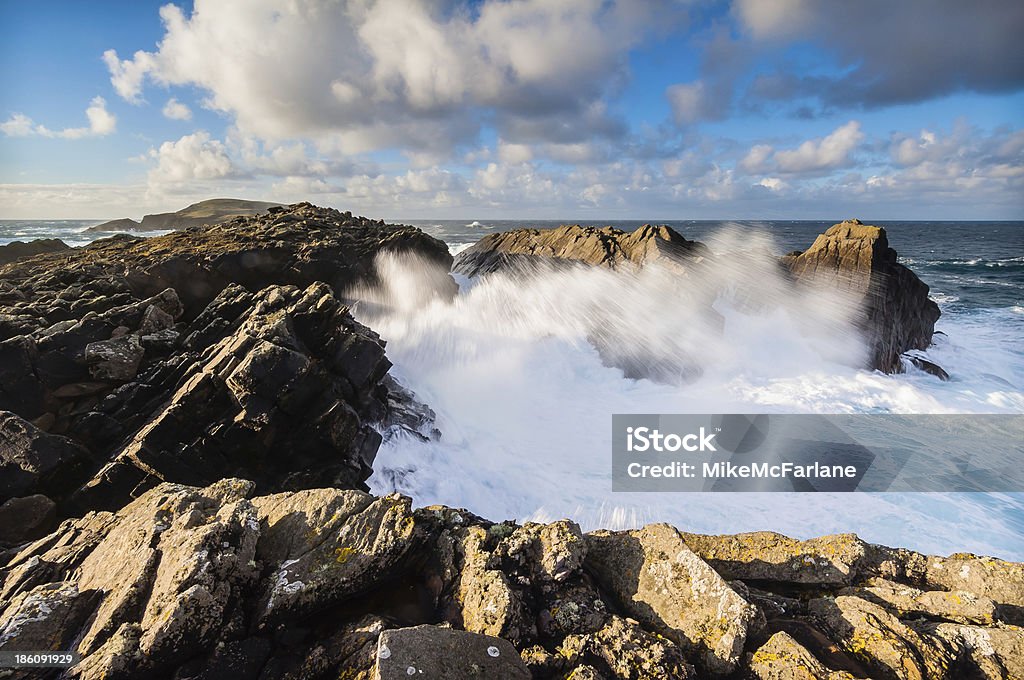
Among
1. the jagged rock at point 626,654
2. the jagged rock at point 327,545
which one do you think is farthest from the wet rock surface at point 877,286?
the jagged rock at point 327,545

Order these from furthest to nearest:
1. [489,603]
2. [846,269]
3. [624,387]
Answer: [846,269] < [624,387] < [489,603]

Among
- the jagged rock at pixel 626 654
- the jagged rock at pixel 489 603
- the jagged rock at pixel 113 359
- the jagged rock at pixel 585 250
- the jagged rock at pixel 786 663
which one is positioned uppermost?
the jagged rock at pixel 585 250

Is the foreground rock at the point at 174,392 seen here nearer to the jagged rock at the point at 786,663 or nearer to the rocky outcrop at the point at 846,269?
the jagged rock at the point at 786,663

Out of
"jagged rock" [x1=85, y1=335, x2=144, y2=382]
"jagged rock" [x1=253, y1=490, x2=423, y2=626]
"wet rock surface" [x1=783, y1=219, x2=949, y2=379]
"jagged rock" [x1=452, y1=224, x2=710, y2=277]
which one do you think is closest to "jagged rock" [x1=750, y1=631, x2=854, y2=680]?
"jagged rock" [x1=253, y1=490, x2=423, y2=626]

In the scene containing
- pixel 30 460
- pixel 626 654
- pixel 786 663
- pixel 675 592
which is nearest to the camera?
pixel 786 663

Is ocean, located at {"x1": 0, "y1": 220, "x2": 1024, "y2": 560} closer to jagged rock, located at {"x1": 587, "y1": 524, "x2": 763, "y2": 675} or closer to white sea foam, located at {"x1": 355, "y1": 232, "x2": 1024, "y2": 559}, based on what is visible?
white sea foam, located at {"x1": 355, "y1": 232, "x2": 1024, "y2": 559}

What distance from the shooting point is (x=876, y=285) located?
28.7m

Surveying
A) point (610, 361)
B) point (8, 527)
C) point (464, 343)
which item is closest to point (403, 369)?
point (464, 343)

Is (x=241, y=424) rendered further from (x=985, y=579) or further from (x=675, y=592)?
(x=985, y=579)

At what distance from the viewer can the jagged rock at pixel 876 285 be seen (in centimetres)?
2807

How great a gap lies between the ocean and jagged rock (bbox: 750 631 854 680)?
9734mm

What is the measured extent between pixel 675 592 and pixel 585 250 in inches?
1293

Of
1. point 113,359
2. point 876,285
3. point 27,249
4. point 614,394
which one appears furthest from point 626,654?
point 27,249

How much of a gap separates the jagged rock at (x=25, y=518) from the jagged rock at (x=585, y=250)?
1225 inches
